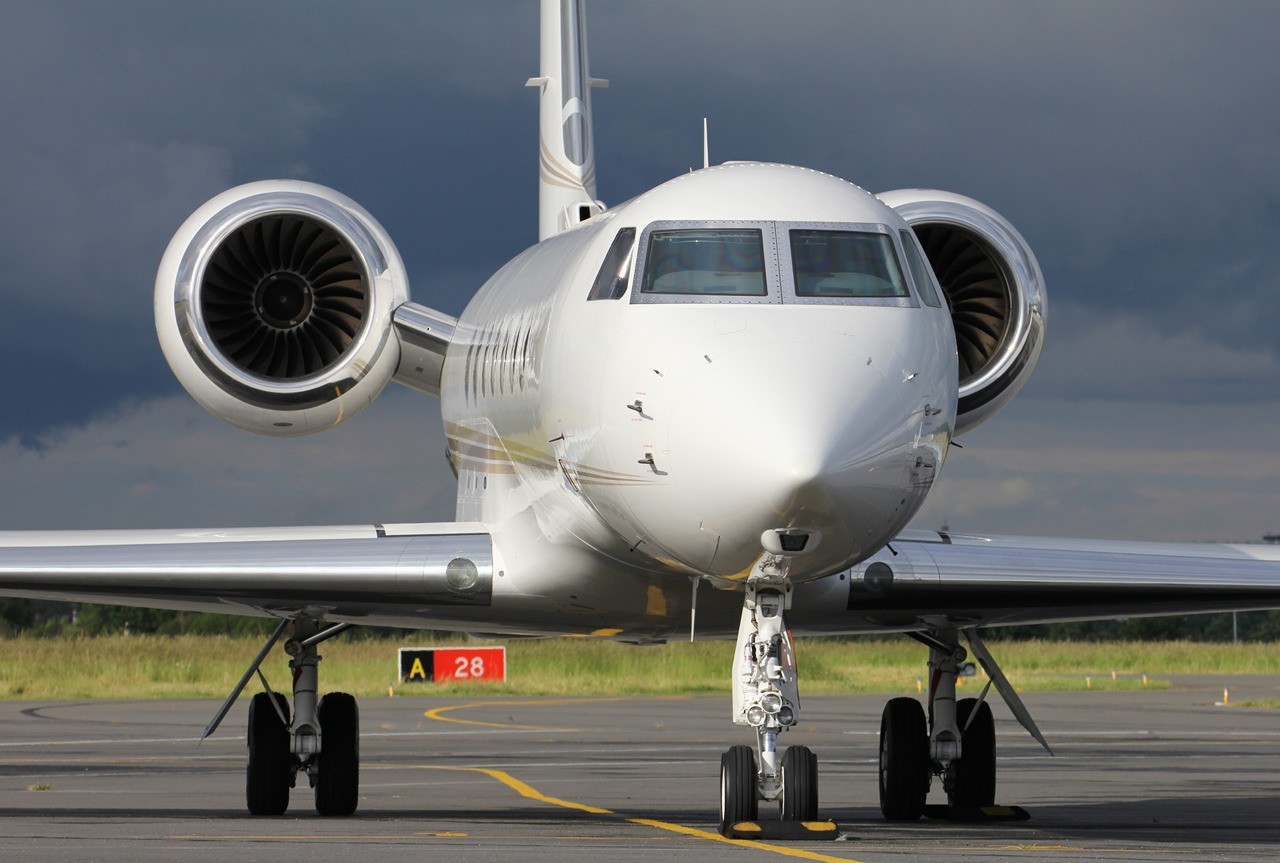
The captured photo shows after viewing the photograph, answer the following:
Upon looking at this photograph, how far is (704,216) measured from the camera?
452 inches

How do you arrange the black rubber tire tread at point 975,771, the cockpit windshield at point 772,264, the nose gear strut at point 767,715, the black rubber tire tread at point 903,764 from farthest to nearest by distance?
the black rubber tire tread at point 975,771
the black rubber tire tread at point 903,764
the cockpit windshield at point 772,264
the nose gear strut at point 767,715

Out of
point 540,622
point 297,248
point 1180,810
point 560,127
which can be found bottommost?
point 1180,810

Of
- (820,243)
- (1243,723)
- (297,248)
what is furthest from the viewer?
(1243,723)

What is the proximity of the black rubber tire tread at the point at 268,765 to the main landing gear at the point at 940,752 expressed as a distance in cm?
456

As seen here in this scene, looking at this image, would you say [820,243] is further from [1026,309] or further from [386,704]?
[386,704]

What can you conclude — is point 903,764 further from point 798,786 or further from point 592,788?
point 798,786

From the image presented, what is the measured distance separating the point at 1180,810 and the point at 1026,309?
407 centimetres

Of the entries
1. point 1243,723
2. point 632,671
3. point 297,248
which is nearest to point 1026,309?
point 297,248

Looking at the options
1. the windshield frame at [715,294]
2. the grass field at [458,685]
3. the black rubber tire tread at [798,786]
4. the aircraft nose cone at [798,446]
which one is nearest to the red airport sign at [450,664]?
the grass field at [458,685]

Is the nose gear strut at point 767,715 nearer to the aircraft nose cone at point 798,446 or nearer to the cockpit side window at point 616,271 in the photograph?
the aircraft nose cone at point 798,446

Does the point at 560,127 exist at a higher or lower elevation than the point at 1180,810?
higher

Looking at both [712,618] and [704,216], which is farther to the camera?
[712,618]

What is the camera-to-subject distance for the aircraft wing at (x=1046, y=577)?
13.9 meters

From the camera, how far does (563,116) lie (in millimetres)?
22297
